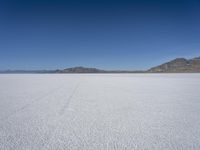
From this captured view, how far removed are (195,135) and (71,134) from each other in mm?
1648

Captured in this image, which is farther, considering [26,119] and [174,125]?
[26,119]

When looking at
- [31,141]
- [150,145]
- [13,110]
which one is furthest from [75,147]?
[13,110]

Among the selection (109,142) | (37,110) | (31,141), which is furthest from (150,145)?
(37,110)

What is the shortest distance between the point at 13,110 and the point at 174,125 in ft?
10.2

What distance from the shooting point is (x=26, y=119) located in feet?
10.1

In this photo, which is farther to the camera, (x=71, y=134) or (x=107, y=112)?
(x=107, y=112)

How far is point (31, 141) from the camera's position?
2176 millimetres

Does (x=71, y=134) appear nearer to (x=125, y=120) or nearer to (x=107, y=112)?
(x=125, y=120)

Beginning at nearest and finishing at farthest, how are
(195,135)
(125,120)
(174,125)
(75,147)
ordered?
(75,147), (195,135), (174,125), (125,120)

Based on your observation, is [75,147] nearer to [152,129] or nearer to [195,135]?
[152,129]

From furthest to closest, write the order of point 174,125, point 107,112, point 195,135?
point 107,112
point 174,125
point 195,135

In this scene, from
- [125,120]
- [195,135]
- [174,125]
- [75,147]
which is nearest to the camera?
[75,147]

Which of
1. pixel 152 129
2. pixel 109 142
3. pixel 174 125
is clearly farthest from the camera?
pixel 174 125

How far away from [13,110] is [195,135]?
336cm
